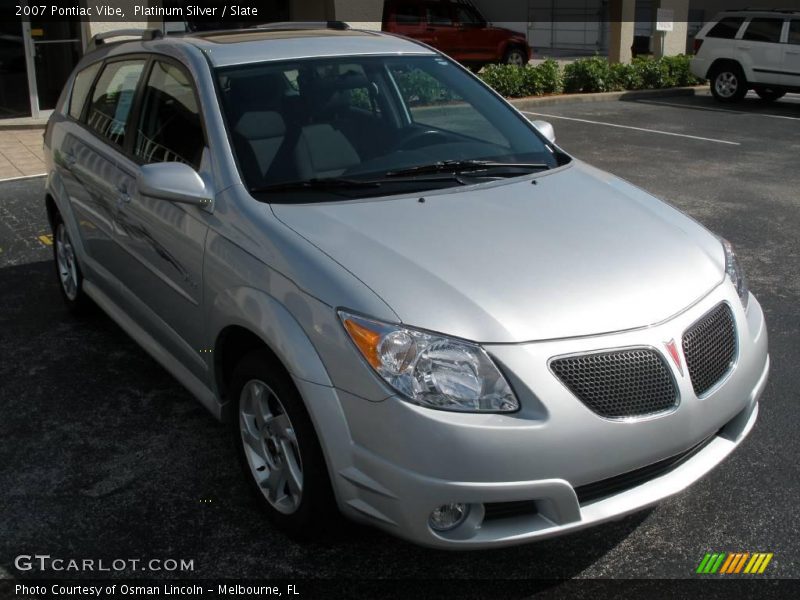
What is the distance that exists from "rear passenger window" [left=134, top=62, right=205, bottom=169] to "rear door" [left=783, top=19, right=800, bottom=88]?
47.6 ft

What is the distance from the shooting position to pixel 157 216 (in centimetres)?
401

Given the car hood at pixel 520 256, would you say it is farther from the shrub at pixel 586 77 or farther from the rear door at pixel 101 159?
the shrub at pixel 586 77

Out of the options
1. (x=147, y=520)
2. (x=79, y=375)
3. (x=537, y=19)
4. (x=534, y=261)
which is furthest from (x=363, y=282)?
(x=537, y=19)

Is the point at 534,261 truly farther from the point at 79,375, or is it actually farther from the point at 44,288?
the point at 44,288

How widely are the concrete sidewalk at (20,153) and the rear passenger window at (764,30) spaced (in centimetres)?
1235

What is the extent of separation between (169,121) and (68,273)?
6.28 ft

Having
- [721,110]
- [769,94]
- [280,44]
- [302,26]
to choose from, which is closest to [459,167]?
[280,44]

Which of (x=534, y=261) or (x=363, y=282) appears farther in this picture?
(x=534, y=261)

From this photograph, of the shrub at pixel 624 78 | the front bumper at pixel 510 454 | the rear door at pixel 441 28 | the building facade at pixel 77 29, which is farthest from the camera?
the rear door at pixel 441 28

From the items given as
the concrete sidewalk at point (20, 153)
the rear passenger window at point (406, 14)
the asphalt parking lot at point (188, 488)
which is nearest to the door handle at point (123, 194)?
the asphalt parking lot at point (188, 488)

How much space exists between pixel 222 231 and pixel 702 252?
72.3 inches

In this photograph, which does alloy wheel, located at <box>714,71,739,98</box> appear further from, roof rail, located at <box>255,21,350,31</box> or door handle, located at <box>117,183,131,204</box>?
door handle, located at <box>117,183,131,204</box>

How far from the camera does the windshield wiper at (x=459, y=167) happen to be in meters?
3.87

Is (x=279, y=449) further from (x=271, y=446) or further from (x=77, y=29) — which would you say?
(x=77, y=29)
